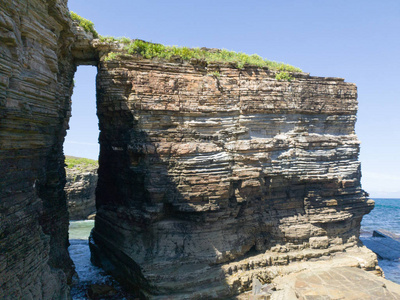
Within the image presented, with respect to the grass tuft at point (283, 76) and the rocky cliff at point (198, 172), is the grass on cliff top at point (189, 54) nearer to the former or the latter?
the rocky cliff at point (198, 172)

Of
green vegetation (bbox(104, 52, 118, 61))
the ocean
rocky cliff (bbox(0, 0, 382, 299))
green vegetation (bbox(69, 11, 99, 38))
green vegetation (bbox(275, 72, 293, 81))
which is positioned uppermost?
green vegetation (bbox(69, 11, 99, 38))

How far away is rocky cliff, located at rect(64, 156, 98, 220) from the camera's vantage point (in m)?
29.6

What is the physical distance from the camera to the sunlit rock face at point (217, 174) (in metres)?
12.4

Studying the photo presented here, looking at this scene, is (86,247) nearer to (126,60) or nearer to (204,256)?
(204,256)

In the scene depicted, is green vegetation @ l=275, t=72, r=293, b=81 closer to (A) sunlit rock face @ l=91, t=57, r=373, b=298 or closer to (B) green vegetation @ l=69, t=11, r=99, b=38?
(A) sunlit rock face @ l=91, t=57, r=373, b=298

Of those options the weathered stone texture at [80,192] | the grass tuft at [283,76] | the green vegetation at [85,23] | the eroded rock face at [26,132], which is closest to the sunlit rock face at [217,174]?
the grass tuft at [283,76]

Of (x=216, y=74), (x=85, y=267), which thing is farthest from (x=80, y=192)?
(x=216, y=74)

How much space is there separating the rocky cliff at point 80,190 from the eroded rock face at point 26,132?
20952mm

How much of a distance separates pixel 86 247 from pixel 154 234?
31.7 ft

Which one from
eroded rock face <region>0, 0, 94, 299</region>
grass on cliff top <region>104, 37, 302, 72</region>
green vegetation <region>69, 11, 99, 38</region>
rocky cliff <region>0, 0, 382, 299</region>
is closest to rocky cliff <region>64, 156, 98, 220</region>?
rocky cliff <region>0, 0, 382, 299</region>

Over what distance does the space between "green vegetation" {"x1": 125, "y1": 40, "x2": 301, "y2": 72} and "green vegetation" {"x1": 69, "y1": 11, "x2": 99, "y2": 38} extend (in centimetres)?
209

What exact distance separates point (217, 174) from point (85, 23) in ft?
31.9

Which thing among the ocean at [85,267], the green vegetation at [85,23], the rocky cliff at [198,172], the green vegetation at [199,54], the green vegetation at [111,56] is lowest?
the ocean at [85,267]

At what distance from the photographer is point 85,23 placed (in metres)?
13.6
